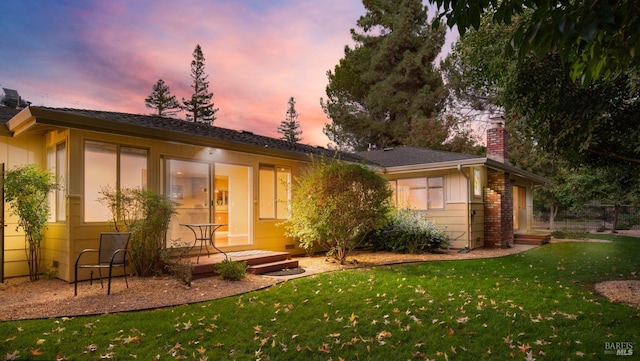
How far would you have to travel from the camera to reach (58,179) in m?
7.18

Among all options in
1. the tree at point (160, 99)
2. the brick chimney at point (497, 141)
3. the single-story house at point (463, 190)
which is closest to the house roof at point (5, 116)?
the single-story house at point (463, 190)

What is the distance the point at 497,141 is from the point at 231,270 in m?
11.1

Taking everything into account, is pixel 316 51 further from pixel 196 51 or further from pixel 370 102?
pixel 196 51

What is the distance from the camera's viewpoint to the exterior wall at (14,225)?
23.7 ft

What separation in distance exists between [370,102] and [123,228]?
70.7 ft

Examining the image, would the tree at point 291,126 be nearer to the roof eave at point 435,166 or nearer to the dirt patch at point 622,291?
the roof eave at point 435,166

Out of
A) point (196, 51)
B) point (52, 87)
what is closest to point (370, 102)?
point (196, 51)

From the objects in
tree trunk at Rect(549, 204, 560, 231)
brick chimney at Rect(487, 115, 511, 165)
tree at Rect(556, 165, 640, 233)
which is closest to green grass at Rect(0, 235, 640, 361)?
brick chimney at Rect(487, 115, 511, 165)

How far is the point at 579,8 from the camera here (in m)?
2.01

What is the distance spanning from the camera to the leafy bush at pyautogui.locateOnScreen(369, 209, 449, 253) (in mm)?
10906

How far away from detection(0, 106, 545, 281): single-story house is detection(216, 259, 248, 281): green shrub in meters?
1.50

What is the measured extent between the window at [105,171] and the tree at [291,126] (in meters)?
27.2

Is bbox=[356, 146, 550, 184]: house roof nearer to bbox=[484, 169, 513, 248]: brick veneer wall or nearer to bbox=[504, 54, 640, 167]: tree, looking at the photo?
bbox=[484, 169, 513, 248]: brick veneer wall

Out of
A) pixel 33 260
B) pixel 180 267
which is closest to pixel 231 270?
pixel 180 267
